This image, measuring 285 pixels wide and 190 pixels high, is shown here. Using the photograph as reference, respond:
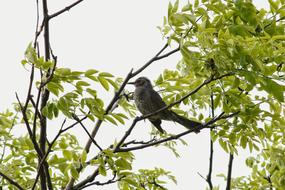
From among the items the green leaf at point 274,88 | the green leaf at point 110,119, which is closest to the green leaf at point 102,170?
the green leaf at point 110,119

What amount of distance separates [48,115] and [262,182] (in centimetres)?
353

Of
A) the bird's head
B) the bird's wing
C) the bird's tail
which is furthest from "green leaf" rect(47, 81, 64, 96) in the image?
the bird's head

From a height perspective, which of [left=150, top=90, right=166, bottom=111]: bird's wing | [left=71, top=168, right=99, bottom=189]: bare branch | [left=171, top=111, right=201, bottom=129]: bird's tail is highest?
[left=150, top=90, right=166, bottom=111]: bird's wing

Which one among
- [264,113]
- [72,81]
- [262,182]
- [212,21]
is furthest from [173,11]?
[262,182]

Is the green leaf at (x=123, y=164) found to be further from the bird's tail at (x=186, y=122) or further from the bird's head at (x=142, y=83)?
the bird's head at (x=142, y=83)

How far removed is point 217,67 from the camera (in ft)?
10.7

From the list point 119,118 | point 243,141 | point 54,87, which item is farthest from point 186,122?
point 54,87

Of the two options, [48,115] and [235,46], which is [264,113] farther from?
[48,115]

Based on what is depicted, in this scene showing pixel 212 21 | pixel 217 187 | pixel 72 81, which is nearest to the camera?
pixel 72 81

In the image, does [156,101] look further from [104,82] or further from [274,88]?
[274,88]

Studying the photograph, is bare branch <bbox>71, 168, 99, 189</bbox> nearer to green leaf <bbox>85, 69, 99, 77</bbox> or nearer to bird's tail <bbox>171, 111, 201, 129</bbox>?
green leaf <bbox>85, 69, 99, 77</bbox>

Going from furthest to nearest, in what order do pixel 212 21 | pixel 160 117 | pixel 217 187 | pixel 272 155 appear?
pixel 160 117 < pixel 217 187 < pixel 272 155 < pixel 212 21

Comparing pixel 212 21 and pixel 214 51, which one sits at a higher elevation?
pixel 212 21

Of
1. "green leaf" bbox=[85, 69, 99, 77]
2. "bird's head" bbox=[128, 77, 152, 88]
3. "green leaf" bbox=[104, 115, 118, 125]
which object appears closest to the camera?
"green leaf" bbox=[85, 69, 99, 77]
